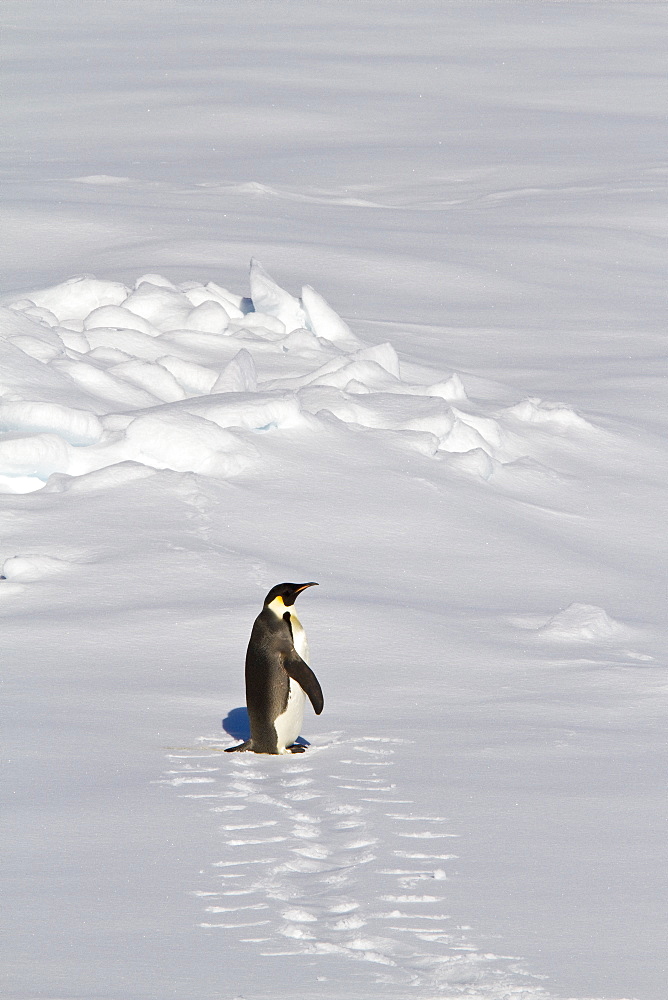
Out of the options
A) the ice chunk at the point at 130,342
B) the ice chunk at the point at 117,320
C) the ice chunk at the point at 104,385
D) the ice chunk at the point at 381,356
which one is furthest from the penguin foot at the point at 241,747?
the ice chunk at the point at 117,320

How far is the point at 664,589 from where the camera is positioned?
4.76m

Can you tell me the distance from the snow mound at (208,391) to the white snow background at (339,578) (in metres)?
0.02

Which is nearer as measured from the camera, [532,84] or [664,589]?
[664,589]

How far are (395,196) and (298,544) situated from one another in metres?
8.20

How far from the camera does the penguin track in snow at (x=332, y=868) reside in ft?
6.91

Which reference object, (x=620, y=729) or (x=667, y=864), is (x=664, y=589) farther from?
(x=667, y=864)

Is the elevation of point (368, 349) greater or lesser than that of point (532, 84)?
lesser

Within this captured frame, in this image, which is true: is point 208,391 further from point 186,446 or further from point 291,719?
point 291,719

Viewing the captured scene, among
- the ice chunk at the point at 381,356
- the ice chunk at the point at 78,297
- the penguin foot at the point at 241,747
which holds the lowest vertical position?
the penguin foot at the point at 241,747

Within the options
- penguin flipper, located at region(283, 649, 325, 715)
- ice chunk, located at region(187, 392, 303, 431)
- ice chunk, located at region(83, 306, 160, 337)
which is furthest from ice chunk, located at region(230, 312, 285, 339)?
penguin flipper, located at region(283, 649, 325, 715)

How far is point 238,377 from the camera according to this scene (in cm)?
625

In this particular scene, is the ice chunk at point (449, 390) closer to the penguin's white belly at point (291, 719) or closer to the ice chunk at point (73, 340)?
the ice chunk at point (73, 340)

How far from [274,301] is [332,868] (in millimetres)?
5623

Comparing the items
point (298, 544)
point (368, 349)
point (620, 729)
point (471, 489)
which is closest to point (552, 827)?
point (620, 729)
